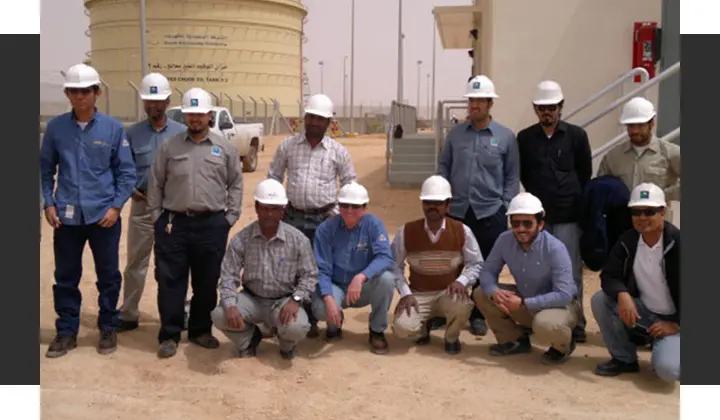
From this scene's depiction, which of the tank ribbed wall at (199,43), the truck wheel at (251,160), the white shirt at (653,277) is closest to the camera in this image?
the white shirt at (653,277)

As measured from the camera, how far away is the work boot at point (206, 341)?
221 inches

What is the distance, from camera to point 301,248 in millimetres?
5371

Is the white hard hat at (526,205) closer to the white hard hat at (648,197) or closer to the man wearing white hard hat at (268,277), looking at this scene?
the white hard hat at (648,197)

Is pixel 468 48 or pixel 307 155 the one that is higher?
pixel 468 48

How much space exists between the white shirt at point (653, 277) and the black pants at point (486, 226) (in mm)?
1184

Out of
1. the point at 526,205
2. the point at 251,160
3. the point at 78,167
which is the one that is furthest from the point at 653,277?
the point at 251,160

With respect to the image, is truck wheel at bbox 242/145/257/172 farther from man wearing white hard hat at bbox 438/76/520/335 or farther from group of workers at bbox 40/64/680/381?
man wearing white hard hat at bbox 438/76/520/335

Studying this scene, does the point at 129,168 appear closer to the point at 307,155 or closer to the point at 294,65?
the point at 307,155

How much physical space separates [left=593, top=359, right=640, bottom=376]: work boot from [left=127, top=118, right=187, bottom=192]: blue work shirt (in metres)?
3.56

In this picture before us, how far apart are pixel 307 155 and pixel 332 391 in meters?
1.91

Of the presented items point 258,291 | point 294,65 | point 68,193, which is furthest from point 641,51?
point 294,65

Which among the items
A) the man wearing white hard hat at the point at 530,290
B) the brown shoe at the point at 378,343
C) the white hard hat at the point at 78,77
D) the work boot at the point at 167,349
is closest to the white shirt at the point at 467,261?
the man wearing white hard hat at the point at 530,290

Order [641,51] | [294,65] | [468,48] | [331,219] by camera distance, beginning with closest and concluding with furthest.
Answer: [331,219], [641,51], [468,48], [294,65]

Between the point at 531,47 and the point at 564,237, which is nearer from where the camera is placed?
the point at 564,237
